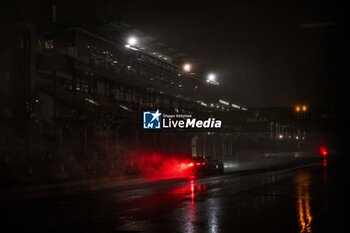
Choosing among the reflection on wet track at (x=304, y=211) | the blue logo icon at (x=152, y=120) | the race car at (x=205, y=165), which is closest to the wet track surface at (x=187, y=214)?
the reflection on wet track at (x=304, y=211)

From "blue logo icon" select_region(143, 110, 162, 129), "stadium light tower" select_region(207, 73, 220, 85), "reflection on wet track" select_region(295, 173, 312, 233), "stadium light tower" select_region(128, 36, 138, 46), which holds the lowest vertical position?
"reflection on wet track" select_region(295, 173, 312, 233)

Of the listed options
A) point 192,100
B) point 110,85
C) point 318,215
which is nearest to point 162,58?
point 192,100

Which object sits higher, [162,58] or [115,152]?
[162,58]

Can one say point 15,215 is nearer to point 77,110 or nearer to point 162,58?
point 77,110

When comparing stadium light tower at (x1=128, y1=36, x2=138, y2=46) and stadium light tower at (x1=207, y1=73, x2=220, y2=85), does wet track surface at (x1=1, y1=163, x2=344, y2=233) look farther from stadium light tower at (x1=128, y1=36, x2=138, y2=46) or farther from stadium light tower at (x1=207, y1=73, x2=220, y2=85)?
stadium light tower at (x1=207, y1=73, x2=220, y2=85)

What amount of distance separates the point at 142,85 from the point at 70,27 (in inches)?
417

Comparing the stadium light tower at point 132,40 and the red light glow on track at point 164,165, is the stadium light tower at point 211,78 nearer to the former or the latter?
the stadium light tower at point 132,40

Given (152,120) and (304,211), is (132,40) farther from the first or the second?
(304,211)

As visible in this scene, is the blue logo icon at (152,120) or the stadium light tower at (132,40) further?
the stadium light tower at (132,40)

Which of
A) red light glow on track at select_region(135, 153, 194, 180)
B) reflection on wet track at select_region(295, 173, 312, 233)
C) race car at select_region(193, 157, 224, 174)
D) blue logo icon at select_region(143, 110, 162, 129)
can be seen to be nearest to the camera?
reflection on wet track at select_region(295, 173, 312, 233)

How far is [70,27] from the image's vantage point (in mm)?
41781

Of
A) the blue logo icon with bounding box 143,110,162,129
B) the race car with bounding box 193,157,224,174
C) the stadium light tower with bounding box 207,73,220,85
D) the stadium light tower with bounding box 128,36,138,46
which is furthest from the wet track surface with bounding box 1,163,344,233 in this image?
the stadium light tower with bounding box 207,73,220,85

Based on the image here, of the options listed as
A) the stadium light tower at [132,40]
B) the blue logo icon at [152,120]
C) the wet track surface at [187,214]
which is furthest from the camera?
the stadium light tower at [132,40]

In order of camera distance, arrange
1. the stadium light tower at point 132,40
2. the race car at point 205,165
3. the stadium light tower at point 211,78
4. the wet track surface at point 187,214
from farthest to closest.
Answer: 1. the stadium light tower at point 211,78
2. the stadium light tower at point 132,40
3. the race car at point 205,165
4. the wet track surface at point 187,214
